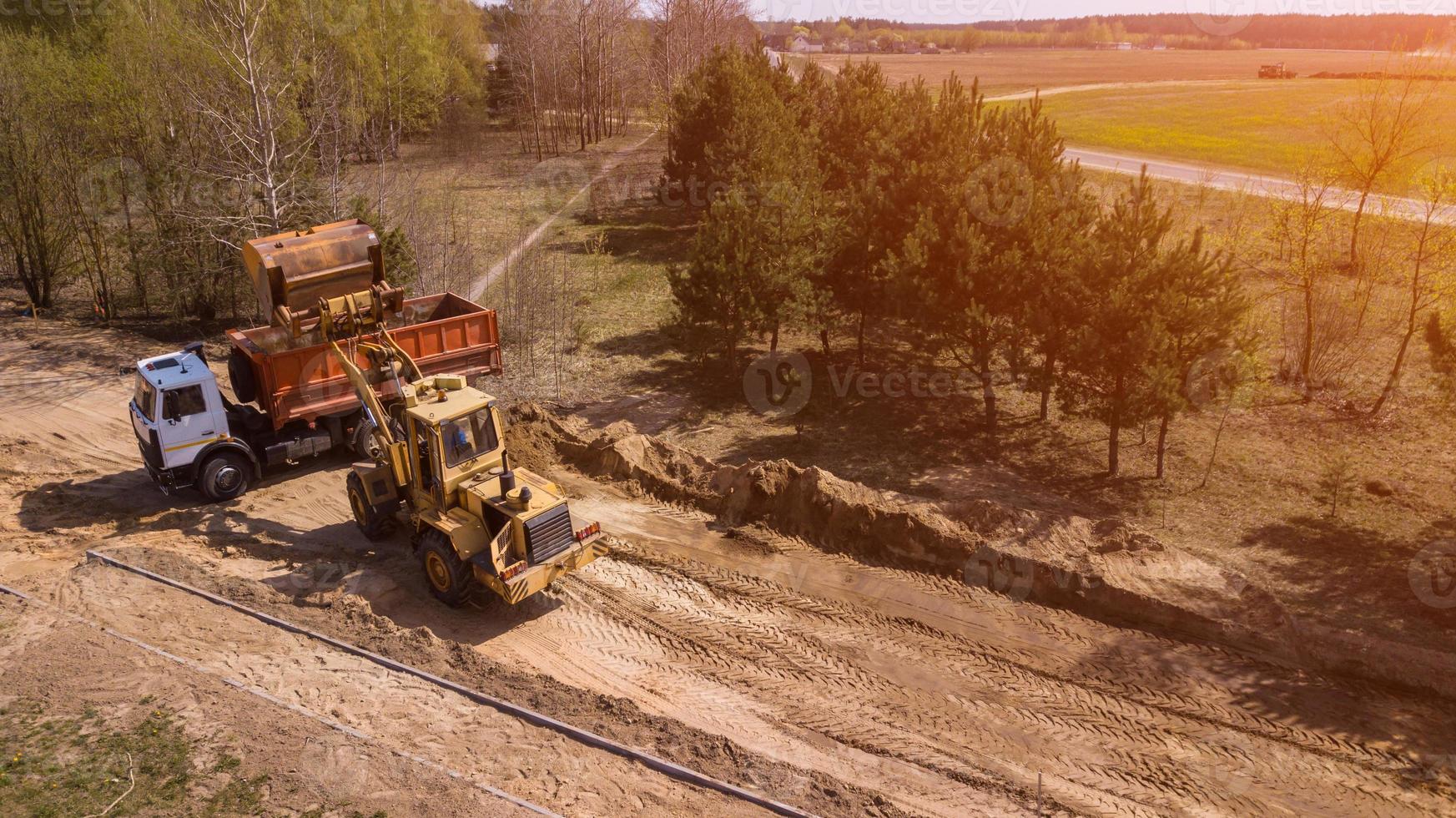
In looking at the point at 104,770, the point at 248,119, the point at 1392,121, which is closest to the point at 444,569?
the point at 104,770

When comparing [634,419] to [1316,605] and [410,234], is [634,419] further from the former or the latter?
[1316,605]

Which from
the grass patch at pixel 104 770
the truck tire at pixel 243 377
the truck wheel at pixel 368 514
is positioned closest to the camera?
the grass patch at pixel 104 770

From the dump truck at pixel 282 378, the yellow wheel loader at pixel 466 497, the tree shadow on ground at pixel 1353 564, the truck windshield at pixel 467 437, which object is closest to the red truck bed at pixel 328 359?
the dump truck at pixel 282 378

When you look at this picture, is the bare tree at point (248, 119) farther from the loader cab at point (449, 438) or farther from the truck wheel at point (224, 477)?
the loader cab at point (449, 438)

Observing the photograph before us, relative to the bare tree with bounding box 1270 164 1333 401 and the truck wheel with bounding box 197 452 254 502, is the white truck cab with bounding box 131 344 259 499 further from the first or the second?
the bare tree with bounding box 1270 164 1333 401

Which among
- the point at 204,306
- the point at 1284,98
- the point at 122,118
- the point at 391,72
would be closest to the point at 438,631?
the point at 204,306

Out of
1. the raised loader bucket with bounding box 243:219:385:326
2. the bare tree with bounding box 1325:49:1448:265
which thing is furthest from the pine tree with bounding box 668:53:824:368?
the bare tree with bounding box 1325:49:1448:265
